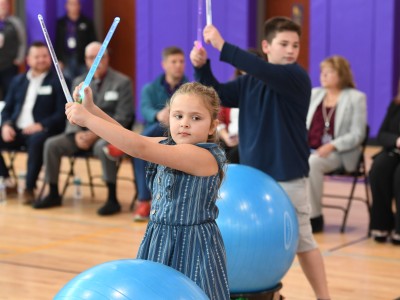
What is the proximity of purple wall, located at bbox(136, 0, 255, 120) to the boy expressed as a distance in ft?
25.2

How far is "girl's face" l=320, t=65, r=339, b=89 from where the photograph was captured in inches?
293

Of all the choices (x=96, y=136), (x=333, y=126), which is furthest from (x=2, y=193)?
(x=333, y=126)

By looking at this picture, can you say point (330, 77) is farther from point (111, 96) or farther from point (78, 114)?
point (78, 114)

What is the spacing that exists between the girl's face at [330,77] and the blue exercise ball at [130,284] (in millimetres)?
4850

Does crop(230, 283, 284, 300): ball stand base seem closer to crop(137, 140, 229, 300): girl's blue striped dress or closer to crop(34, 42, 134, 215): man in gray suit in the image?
crop(137, 140, 229, 300): girl's blue striped dress

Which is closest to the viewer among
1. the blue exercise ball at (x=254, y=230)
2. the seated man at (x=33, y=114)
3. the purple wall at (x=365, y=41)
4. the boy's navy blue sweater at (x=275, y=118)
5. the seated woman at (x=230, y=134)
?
the blue exercise ball at (x=254, y=230)

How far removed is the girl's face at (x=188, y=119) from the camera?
3.26m

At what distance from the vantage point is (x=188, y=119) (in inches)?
129

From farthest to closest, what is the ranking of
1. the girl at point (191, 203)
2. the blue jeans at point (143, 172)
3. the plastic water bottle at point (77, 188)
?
the plastic water bottle at point (77, 188) < the blue jeans at point (143, 172) < the girl at point (191, 203)

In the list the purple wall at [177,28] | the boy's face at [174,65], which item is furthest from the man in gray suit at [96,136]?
the purple wall at [177,28]

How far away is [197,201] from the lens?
10.8 feet

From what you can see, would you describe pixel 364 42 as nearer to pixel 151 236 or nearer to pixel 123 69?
pixel 123 69

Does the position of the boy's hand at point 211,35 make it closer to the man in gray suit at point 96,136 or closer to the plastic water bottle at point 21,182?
the man in gray suit at point 96,136

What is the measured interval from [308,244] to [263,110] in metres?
0.79
